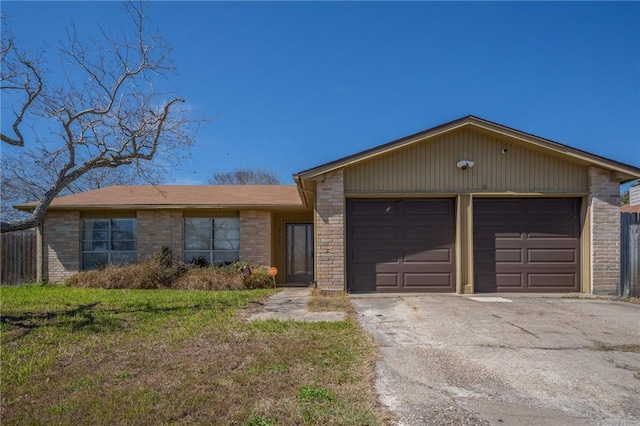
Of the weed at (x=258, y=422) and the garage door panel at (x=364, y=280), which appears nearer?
the weed at (x=258, y=422)

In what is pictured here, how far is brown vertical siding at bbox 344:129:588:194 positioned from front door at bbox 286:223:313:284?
5.20 meters

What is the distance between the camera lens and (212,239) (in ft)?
46.2

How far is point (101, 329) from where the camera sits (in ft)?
21.1

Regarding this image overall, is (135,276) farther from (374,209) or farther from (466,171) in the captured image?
(466,171)

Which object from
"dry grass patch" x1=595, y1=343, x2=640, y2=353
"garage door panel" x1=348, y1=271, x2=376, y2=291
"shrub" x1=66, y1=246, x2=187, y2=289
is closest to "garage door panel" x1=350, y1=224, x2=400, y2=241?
"garage door panel" x1=348, y1=271, x2=376, y2=291

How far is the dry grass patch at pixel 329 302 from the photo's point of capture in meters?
8.07

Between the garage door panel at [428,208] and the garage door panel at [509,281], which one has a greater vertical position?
the garage door panel at [428,208]

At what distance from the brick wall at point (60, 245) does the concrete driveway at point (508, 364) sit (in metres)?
10.8

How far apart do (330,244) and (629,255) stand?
285 inches

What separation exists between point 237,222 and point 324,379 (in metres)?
10.4

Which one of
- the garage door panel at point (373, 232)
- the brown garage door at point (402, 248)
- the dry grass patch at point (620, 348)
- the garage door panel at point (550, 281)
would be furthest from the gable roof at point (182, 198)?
the dry grass patch at point (620, 348)

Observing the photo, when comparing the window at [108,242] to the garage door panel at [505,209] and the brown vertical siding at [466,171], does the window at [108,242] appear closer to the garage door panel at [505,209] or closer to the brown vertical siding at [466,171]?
the brown vertical siding at [466,171]

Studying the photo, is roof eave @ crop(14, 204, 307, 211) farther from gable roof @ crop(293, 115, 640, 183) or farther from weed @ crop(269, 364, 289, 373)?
weed @ crop(269, 364, 289, 373)

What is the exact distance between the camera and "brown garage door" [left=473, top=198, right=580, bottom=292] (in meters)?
10.3
